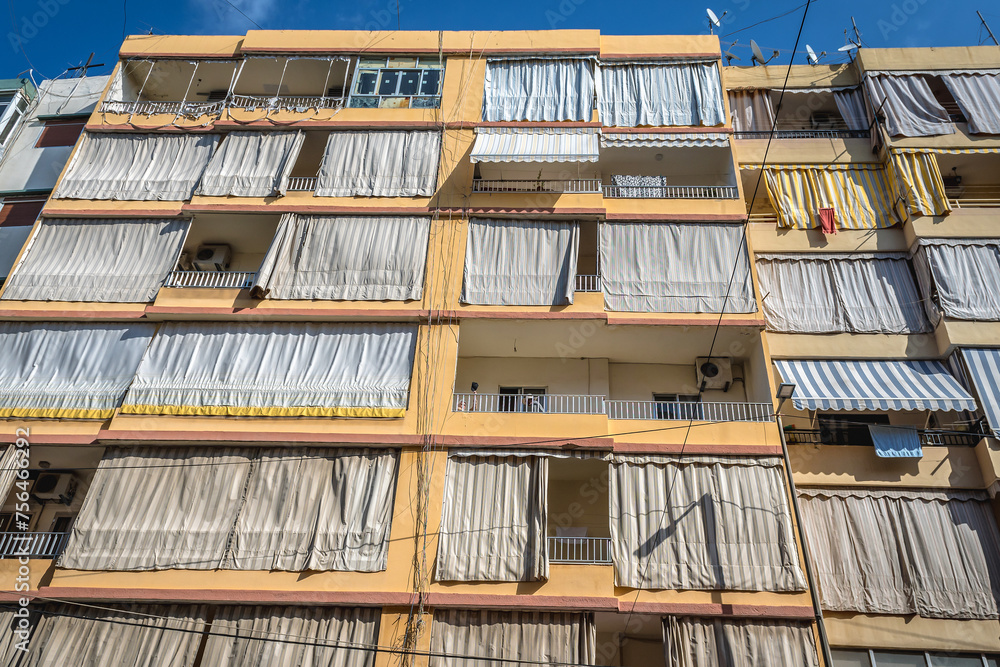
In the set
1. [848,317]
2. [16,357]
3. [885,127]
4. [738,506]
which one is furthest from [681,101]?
[16,357]

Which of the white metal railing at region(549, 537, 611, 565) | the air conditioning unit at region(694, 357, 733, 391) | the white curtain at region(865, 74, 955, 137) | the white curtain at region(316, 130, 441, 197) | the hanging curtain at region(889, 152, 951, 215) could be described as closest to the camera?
the white metal railing at region(549, 537, 611, 565)

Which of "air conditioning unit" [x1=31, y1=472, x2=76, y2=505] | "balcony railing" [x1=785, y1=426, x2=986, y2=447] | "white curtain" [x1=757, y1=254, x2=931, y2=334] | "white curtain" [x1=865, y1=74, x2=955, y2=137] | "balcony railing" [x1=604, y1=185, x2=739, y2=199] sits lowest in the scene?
"air conditioning unit" [x1=31, y1=472, x2=76, y2=505]

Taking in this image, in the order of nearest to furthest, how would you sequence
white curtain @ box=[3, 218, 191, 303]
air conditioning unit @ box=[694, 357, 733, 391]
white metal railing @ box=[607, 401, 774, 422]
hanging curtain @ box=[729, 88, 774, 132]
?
white metal railing @ box=[607, 401, 774, 422], air conditioning unit @ box=[694, 357, 733, 391], white curtain @ box=[3, 218, 191, 303], hanging curtain @ box=[729, 88, 774, 132]

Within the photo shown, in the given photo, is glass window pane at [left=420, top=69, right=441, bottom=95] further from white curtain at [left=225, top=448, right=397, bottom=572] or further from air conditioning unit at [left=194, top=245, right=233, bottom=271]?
white curtain at [left=225, top=448, right=397, bottom=572]

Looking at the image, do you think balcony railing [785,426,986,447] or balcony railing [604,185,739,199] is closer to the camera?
balcony railing [785,426,986,447]

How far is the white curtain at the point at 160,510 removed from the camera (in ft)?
42.3

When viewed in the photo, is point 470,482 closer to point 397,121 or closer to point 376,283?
point 376,283

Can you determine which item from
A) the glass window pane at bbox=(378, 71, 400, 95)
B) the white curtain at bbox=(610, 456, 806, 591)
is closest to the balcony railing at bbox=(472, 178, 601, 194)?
the glass window pane at bbox=(378, 71, 400, 95)

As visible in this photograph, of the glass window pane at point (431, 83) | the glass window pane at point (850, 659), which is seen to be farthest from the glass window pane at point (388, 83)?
the glass window pane at point (850, 659)

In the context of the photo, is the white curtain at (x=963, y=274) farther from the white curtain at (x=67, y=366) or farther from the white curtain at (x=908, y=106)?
the white curtain at (x=67, y=366)

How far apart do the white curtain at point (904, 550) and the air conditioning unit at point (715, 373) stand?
279cm

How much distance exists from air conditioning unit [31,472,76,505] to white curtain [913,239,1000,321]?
19.4 m

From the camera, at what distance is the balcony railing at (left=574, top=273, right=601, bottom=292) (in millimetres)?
15734

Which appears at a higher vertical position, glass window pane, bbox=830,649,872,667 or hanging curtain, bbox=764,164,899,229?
hanging curtain, bbox=764,164,899,229
